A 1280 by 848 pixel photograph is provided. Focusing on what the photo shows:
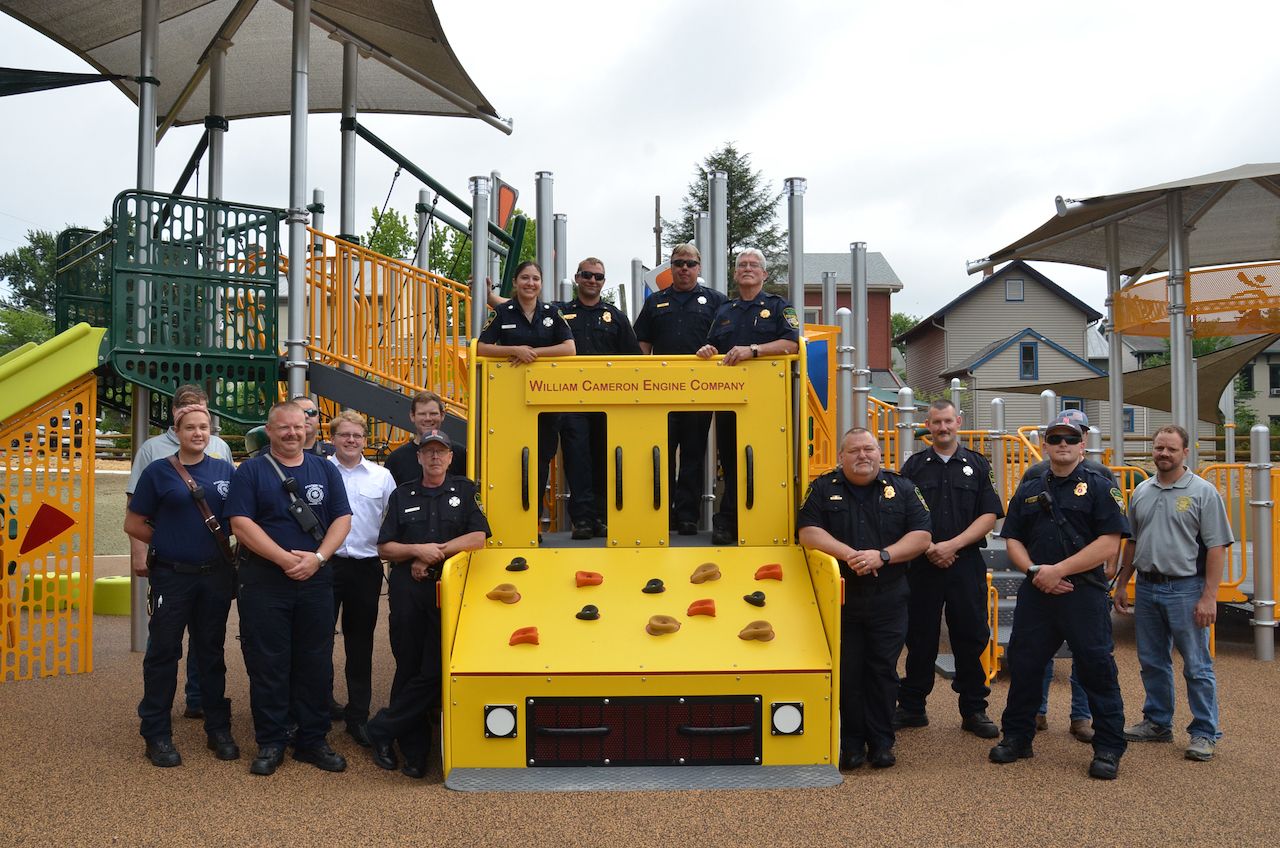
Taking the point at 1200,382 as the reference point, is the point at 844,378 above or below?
below

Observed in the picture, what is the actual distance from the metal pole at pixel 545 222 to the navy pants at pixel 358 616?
11.6 feet

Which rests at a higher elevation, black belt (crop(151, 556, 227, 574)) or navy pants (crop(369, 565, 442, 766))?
black belt (crop(151, 556, 227, 574))

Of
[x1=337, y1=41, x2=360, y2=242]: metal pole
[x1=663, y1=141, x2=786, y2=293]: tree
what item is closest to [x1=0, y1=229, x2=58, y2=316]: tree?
[x1=663, y1=141, x2=786, y2=293]: tree

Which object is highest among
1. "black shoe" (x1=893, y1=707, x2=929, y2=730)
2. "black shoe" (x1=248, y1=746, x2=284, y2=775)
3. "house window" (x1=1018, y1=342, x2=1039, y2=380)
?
"house window" (x1=1018, y1=342, x2=1039, y2=380)

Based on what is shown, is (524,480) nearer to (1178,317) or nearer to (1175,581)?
(1175,581)

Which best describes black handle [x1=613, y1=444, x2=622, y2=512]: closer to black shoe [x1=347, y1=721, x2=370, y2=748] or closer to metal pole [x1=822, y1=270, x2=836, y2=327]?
black shoe [x1=347, y1=721, x2=370, y2=748]

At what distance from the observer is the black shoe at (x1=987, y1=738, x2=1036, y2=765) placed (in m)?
5.48

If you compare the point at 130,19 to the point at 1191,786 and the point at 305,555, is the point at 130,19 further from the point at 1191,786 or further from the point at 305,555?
the point at 1191,786

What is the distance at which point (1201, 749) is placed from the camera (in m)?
5.61

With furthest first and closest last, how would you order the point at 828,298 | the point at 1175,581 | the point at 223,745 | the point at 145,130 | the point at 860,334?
the point at 828,298
the point at 145,130
the point at 860,334
the point at 1175,581
the point at 223,745

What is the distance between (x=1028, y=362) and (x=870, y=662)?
3629cm

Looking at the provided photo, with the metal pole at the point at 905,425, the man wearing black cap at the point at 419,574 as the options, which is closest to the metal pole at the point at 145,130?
the man wearing black cap at the point at 419,574

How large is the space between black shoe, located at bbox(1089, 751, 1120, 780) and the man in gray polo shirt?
0.67 m

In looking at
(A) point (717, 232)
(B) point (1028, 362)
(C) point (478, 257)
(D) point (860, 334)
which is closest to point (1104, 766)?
(D) point (860, 334)
